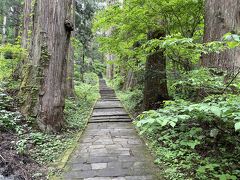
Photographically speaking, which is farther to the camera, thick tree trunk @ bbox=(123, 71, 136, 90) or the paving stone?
thick tree trunk @ bbox=(123, 71, 136, 90)

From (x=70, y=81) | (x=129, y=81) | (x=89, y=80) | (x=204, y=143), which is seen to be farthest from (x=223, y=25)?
(x=89, y=80)

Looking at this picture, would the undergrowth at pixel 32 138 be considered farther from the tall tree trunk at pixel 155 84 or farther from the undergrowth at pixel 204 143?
the tall tree trunk at pixel 155 84

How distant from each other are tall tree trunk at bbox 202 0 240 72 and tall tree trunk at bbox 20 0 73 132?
11.7ft

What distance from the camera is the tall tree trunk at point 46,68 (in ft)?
19.6

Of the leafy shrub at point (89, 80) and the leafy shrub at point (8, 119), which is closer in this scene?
the leafy shrub at point (8, 119)

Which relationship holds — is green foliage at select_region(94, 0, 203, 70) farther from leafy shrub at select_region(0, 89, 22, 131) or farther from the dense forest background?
leafy shrub at select_region(0, 89, 22, 131)

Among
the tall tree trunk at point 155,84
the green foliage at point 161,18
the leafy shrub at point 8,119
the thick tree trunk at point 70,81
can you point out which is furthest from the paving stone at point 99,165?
the thick tree trunk at point 70,81

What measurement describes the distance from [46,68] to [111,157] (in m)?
2.80

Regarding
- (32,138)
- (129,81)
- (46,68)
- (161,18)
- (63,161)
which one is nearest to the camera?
(63,161)

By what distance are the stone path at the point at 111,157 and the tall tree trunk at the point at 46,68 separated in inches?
42.7

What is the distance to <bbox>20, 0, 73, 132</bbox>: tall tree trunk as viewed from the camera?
5977 mm

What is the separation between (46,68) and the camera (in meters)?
6.05

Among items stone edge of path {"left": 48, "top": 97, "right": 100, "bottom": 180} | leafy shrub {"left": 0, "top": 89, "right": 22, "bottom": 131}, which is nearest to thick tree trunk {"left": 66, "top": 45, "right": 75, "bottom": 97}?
leafy shrub {"left": 0, "top": 89, "right": 22, "bottom": 131}

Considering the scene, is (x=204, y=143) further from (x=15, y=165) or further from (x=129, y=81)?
Answer: (x=129, y=81)
